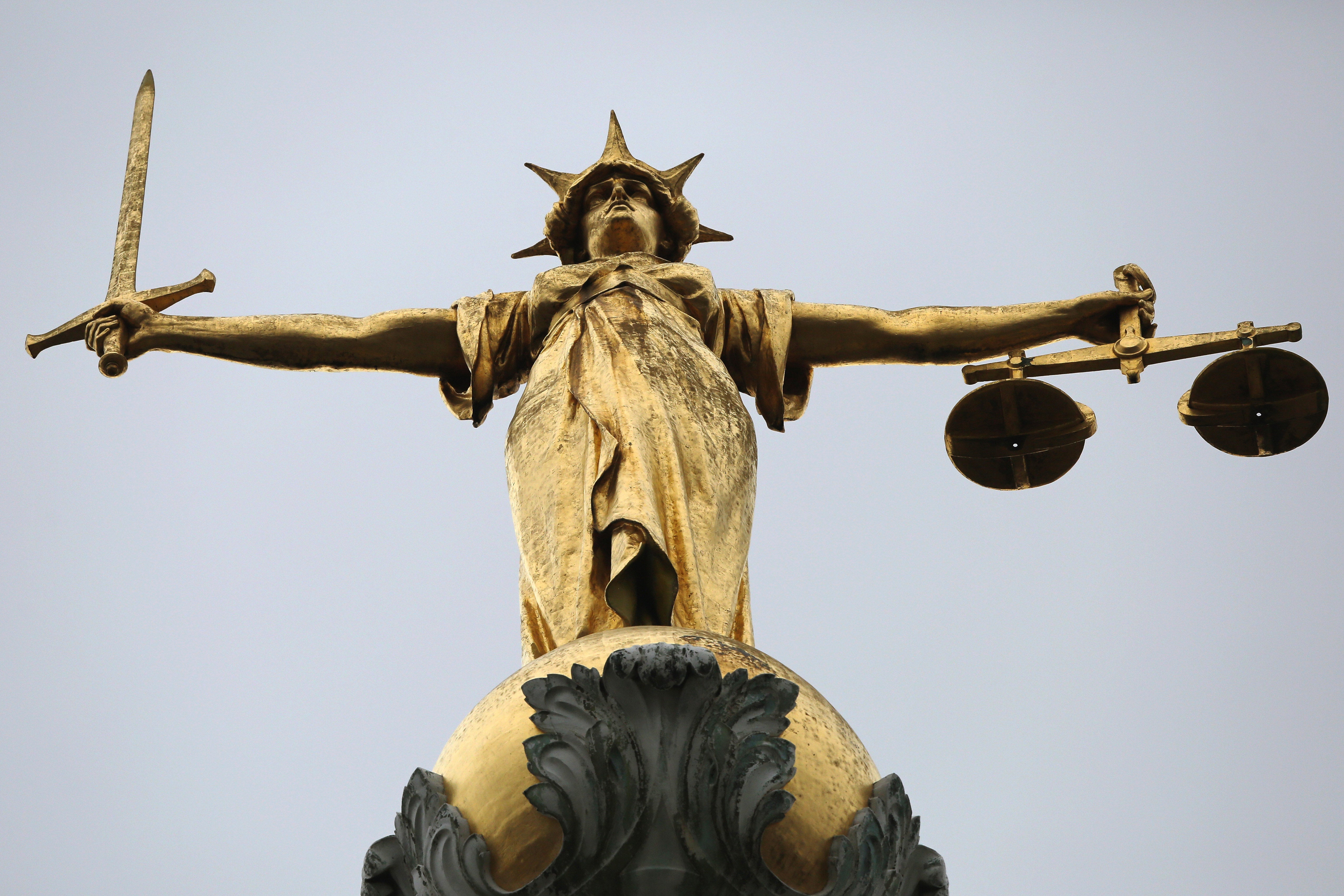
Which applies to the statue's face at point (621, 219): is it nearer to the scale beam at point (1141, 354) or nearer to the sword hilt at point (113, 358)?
the scale beam at point (1141, 354)

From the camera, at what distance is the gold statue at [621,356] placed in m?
7.21

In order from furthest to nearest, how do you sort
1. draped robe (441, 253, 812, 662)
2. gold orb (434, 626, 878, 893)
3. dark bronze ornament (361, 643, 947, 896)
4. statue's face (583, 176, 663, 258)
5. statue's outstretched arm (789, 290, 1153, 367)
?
statue's face (583, 176, 663, 258) → statue's outstretched arm (789, 290, 1153, 367) → draped robe (441, 253, 812, 662) → gold orb (434, 626, 878, 893) → dark bronze ornament (361, 643, 947, 896)

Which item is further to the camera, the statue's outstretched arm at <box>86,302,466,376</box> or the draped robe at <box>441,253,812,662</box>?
the statue's outstretched arm at <box>86,302,466,376</box>

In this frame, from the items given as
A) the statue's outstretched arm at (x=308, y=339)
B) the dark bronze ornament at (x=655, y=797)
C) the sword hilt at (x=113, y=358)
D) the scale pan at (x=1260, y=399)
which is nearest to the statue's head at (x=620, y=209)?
the statue's outstretched arm at (x=308, y=339)

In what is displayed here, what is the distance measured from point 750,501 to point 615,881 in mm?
2622

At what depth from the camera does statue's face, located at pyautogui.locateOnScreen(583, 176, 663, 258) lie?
9203 mm

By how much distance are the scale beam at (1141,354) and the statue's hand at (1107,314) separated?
247 millimetres

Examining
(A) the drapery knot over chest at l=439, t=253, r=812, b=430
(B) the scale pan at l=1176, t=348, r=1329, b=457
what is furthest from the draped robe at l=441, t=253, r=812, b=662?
(B) the scale pan at l=1176, t=348, r=1329, b=457

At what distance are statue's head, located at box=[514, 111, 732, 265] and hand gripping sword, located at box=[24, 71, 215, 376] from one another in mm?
1664

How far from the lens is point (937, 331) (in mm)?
9031

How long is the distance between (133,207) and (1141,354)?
15.0 feet

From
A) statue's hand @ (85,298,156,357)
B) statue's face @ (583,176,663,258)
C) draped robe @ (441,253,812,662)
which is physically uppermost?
statue's face @ (583,176,663,258)

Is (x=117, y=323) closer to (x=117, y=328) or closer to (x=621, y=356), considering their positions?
(x=117, y=328)

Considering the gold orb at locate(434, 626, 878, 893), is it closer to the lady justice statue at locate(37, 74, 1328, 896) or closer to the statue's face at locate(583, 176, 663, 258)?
the lady justice statue at locate(37, 74, 1328, 896)
